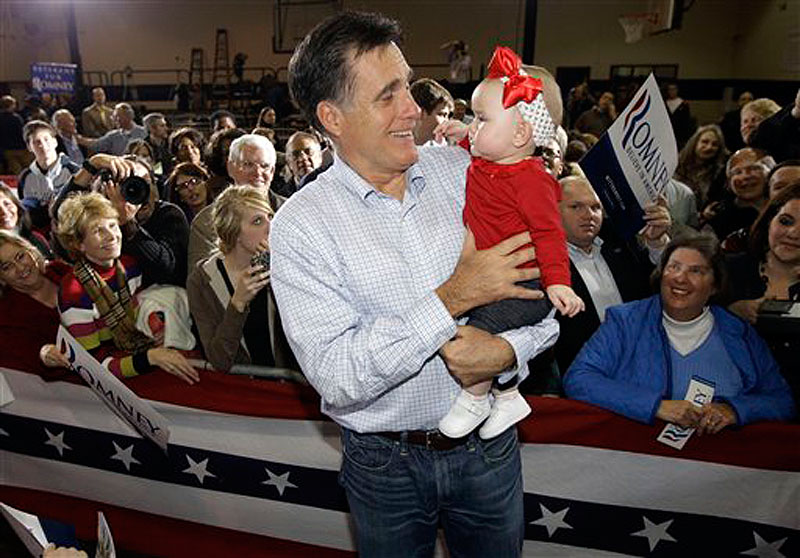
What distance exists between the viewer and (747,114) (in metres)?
5.24

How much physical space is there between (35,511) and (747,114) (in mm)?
5612

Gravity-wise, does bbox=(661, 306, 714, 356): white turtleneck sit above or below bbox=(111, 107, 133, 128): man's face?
below

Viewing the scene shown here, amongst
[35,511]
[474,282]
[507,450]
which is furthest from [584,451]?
[35,511]

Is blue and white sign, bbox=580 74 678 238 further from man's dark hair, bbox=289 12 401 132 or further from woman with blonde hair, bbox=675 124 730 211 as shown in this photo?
woman with blonde hair, bbox=675 124 730 211

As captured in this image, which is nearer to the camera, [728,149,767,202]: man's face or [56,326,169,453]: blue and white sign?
[56,326,169,453]: blue and white sign

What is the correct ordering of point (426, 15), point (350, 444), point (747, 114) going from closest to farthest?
point (350, 444)
point (747, 114)
point (426, 15)

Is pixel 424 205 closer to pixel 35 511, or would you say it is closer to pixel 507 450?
pixel 507 450

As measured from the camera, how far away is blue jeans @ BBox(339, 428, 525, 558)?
1.56m

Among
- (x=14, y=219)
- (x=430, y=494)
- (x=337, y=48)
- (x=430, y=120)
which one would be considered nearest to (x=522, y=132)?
(x=337, y=48)

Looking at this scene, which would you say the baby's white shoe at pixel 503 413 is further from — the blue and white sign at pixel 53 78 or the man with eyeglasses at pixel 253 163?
the blue and white sign at pixel 53 78

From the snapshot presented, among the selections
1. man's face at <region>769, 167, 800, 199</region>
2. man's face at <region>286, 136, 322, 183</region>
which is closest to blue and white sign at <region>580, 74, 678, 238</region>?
man's face at <region>769, 167, 800, 199</region>

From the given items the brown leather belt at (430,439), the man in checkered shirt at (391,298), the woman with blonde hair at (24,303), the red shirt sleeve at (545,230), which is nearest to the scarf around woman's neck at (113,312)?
the woman with blonde hair at (24,303)

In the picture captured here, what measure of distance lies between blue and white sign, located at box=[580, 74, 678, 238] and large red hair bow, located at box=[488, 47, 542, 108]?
1479 millimetres

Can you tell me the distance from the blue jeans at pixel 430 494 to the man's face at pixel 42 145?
5.12m
